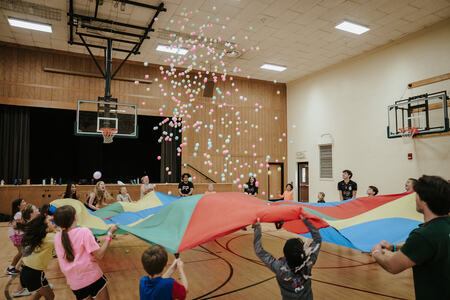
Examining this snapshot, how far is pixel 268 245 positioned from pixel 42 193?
6.08 m

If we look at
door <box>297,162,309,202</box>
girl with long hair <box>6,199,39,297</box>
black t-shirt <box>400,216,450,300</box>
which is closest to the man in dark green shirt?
black t-shirt <box>400,216,450,300</box>

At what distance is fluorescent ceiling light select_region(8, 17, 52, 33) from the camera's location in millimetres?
6945

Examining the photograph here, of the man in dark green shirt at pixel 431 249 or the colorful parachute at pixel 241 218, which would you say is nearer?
the man in dark green shirt at pixel 431 249

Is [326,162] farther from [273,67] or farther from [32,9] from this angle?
[32,9]

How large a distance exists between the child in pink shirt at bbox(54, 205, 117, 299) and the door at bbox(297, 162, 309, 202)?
958cm

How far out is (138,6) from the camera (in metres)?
6.30

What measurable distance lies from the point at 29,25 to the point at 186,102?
480cm

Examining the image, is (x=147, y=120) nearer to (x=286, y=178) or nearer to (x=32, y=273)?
(x=286, y=178)

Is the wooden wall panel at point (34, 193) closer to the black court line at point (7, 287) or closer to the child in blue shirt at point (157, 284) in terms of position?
the black court line at point (7, 287)

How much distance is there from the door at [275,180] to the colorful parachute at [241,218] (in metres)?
7.38

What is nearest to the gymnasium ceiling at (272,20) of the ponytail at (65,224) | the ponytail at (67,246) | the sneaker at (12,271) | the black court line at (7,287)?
the sneaker at (12,271)

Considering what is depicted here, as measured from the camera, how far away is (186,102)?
33.5ft

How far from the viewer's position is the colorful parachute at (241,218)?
223cm

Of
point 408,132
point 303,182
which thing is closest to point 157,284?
point 408,132
